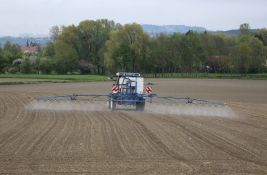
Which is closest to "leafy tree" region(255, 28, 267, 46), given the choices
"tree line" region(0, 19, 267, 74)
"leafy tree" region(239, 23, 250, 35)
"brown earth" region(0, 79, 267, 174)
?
"tree line" region(0, 19, 267, 74)

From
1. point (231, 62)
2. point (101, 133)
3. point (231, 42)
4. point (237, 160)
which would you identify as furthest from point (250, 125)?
point (231, 42)

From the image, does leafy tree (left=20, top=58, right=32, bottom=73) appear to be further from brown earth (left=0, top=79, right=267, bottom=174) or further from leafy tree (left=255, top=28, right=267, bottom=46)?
brown earth (left=0, top=79, right=267, bottom=174)

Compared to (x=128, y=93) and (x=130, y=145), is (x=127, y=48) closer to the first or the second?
(x=128, y=93)

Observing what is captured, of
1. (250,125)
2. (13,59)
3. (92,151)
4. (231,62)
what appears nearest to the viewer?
(92,151)

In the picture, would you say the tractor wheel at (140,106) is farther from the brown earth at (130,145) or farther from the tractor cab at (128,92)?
the brown earth at (130,145)

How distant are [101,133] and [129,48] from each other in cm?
9036

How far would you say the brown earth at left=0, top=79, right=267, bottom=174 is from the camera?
11875 mm

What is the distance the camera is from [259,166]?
12148 millimetres

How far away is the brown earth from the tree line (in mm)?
82953

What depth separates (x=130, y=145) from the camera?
15062 mm

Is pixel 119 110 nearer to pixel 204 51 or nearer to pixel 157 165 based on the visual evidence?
pixel 157 165

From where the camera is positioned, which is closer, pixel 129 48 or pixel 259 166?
pixel 259 166

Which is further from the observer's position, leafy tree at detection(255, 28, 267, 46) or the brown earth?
leafy tree at detection(255, 28, 267, 46)

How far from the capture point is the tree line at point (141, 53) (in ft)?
345
